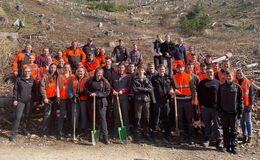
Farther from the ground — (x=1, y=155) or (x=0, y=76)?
(x=0, y=76)

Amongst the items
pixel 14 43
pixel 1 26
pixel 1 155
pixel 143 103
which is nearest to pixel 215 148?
pixel 143 103

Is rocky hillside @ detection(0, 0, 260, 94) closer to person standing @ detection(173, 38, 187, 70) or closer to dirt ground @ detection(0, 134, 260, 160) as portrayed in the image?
person standing @ detection(173, 38, 187, 70)

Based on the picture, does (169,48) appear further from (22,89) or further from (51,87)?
(22,89)

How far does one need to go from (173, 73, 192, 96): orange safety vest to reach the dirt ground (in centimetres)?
156

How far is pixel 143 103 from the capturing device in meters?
7.11

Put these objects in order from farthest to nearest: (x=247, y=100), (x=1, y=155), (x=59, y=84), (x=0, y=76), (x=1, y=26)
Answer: (x=1, y=26) < (x=0, y=76) < (x=59, y=84) < (x=247, y=100) < (x=1, y=155)

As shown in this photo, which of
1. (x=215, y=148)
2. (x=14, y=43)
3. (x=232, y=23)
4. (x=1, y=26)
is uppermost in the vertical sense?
(x=232, y=23)

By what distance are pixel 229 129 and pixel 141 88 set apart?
262 centimetres

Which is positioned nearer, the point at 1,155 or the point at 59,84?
the point at 1,155

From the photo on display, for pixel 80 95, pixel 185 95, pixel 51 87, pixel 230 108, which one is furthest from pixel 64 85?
pixel 230 108

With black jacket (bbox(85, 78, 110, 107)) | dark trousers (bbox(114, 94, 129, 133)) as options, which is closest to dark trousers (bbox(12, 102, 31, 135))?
black jacket (bbox(85, 78, 110, 107))

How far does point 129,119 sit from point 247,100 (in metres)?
3.46

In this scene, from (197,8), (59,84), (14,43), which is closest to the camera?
(59,84)

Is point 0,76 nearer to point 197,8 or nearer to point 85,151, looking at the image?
point 85,151
